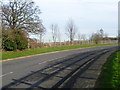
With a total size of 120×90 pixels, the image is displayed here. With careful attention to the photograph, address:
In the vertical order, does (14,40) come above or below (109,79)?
above

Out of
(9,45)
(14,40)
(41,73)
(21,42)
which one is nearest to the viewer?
(41,73)

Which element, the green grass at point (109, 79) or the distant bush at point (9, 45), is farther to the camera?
the distant bush at point (9, 45)

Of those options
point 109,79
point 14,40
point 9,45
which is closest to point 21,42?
point 14,40

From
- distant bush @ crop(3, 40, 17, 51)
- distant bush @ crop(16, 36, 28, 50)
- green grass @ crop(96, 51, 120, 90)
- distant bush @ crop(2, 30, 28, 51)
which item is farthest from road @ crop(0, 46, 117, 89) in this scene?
distant bush @ crop(16, 36, 28, 50)

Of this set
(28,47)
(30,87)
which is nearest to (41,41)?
(28,47)

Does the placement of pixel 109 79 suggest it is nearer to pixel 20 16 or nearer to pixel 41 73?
pixel 41 73

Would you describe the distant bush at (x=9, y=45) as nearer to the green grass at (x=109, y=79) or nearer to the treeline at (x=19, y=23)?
the treeline at (x=19, y=23)

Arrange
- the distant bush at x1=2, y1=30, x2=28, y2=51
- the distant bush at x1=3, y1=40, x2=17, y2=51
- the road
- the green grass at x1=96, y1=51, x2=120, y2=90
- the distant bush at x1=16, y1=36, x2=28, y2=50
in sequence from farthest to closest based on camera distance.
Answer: the distant bush at x1=16, y1=36, x2=28, y2=50, the distant bush at x1=3, y1=40, x2=17, y2=51, the distant bush at x1=2, y1=30, x2=28, y2=51, the road, the green grass at x1=96, y1=51, x2=120, y2=90

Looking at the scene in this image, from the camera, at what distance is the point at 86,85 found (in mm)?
7797

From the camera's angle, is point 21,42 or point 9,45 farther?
point 21,42

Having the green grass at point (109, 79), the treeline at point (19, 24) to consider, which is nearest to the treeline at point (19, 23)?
the treeline at point (19, 24)

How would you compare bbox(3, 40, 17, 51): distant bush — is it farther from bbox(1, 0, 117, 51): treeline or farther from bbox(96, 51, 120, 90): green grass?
bbox(96, 51, 120, 90): green grass

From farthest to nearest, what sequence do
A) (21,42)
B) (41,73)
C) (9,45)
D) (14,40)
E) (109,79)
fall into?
1. (21,42)
2. (14,40)
3. (9,45)
4. (41,73)
5. (109,79)

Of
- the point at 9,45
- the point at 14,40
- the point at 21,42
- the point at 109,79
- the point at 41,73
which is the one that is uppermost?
the point at 14,40
